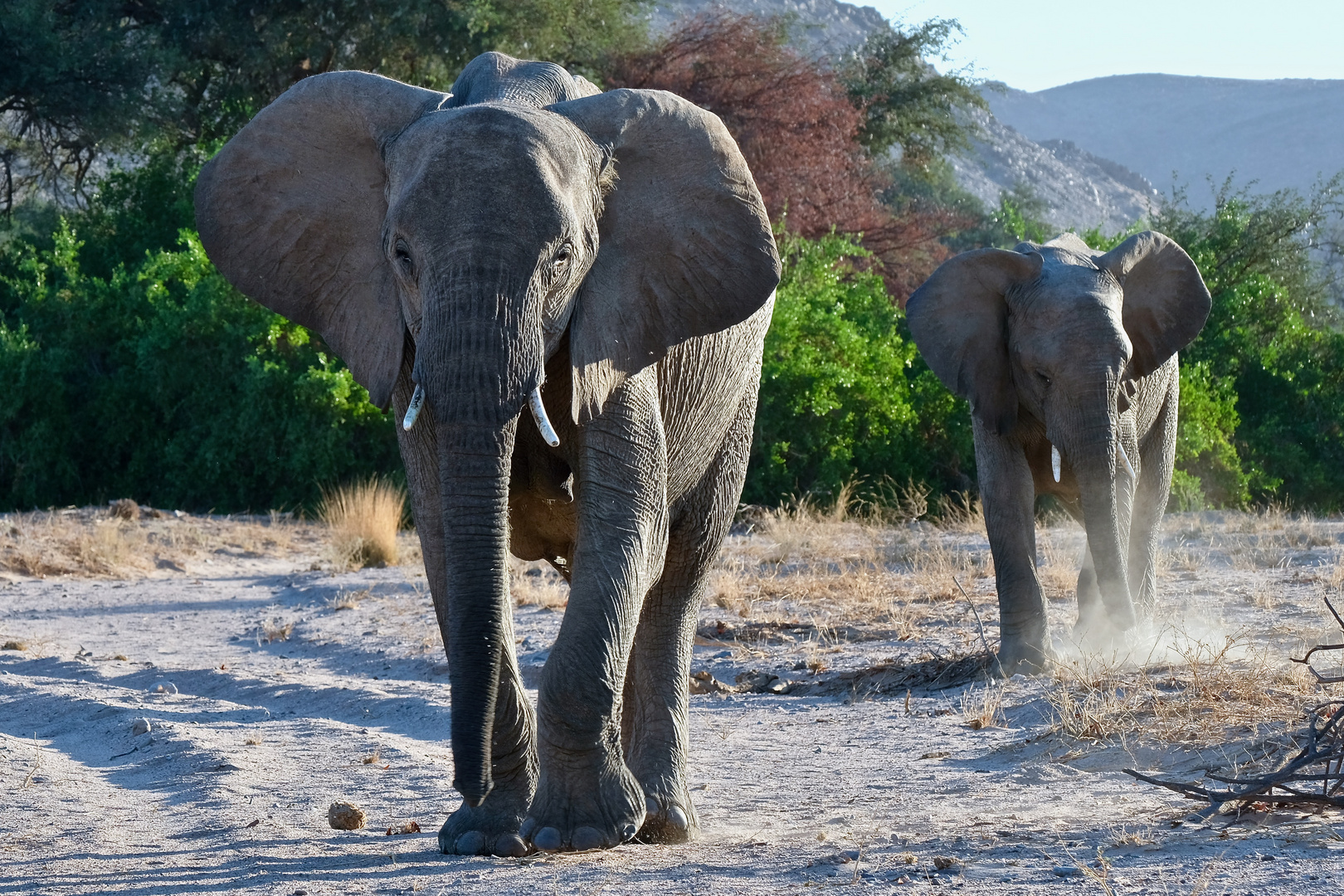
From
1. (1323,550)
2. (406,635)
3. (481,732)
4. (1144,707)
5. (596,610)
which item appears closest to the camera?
(481,732)

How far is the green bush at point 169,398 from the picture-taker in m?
17.7

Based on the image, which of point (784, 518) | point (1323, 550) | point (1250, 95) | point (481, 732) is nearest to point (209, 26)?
point (784, 518)

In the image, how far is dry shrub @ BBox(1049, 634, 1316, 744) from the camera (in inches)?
227

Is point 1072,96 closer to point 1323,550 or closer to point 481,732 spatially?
point 1323,550

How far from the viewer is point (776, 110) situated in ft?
81.7

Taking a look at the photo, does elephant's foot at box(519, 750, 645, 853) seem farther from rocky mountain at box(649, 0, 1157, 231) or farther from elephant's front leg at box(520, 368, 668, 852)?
rocky mountain at box(649, 0, 1157, 231)

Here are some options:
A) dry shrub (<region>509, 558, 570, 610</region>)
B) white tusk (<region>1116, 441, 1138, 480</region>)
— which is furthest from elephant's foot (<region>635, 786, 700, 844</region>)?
dry shrub (<region>509, 558, 570, 610</region>)

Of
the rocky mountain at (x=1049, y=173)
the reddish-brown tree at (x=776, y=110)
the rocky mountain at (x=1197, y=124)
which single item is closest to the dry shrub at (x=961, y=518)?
the reddish-brown tree at (x=776, y=110)

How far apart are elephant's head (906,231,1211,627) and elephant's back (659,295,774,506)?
2.89m

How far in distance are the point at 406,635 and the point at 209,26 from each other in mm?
14292

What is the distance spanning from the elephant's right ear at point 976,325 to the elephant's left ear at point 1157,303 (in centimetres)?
72

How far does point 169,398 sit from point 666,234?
604 inches

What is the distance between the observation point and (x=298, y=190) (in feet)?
15.5

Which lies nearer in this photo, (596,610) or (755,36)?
(596,610)
